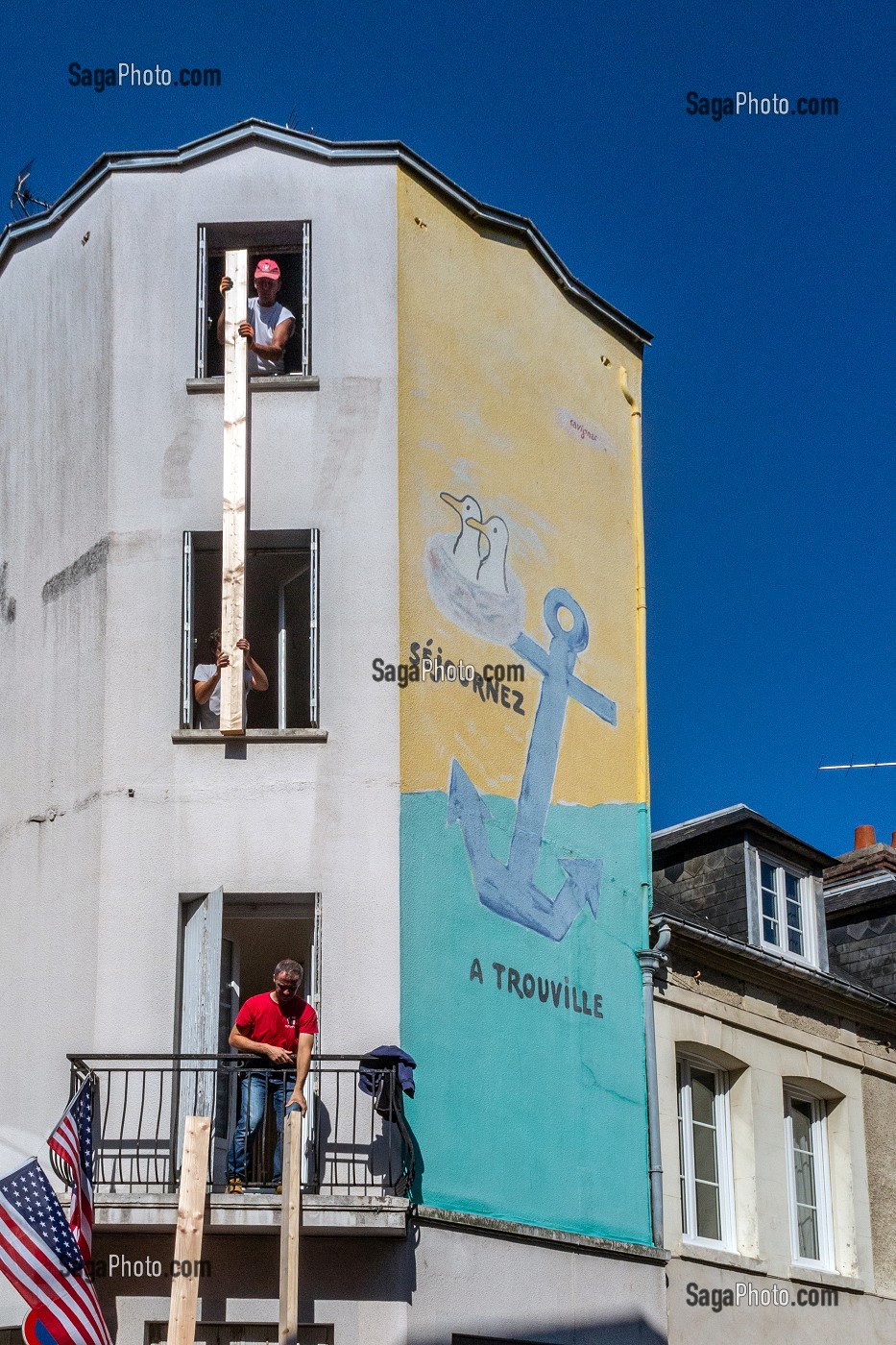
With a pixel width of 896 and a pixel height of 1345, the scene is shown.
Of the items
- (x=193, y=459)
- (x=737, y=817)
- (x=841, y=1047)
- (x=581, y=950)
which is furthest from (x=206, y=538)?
(x=841, y=1047)

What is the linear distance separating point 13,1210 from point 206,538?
5847 mm

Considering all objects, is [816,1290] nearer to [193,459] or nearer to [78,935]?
[78,935]

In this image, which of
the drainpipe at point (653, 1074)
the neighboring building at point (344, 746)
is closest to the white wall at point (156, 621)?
the neighboring building at point (344, 746)

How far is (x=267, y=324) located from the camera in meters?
17.6

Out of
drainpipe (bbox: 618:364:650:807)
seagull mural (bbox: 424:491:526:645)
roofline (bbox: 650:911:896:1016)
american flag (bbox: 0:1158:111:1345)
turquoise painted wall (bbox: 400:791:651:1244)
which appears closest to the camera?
american flag (bbox: 0:1158:111:1345)

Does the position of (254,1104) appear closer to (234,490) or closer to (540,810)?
(540,810)

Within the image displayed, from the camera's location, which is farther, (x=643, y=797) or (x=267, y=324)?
(x=643, y=797)

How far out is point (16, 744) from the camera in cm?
1702

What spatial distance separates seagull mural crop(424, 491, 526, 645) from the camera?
1697cm

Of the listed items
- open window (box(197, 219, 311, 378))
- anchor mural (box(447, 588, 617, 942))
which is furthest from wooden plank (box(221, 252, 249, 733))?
anchor mural (box(447, 588, 617, 942))

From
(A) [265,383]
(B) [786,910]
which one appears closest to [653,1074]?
(B) [786,910]

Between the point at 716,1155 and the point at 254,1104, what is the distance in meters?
5.88

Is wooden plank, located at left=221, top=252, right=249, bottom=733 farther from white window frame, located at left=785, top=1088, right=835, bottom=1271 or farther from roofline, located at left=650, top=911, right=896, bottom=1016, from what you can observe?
white window frame, located at left=785, top=1088, right=835, bottom=1271

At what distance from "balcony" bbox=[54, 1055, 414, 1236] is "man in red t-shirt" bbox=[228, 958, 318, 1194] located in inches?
1.1
